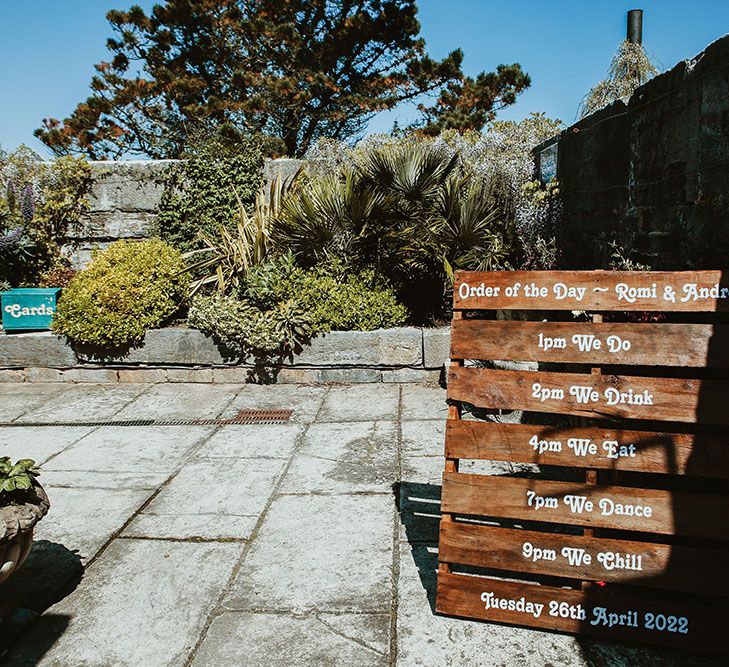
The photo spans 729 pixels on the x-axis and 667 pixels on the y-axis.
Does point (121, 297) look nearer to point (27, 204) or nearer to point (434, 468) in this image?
point (27, 204)

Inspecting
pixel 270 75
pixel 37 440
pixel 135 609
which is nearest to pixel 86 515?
pixel 135 609

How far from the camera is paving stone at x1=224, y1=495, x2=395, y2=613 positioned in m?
2.54

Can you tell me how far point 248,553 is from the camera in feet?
9.57

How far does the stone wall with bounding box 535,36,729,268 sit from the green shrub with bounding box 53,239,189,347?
3.81 m

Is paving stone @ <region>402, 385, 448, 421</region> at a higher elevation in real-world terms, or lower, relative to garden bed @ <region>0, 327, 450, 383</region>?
lower

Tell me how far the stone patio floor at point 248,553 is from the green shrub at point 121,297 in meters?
1.14

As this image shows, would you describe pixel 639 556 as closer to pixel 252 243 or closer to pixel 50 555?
pixel 50 555

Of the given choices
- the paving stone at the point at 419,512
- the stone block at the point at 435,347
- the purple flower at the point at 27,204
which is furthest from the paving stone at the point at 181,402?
the purple flower at the point at 27,204

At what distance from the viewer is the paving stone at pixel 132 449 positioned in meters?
4.01

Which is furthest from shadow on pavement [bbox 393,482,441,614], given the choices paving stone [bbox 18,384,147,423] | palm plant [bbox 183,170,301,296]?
palm plant [bbox 183,170,301,296]

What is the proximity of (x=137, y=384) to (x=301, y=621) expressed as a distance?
417cm

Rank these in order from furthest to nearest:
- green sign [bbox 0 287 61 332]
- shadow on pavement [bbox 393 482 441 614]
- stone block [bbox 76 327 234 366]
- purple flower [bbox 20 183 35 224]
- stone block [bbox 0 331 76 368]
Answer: purple flower [bbox 20 183 35 224], green sign [bbox 0 287 61 332], stone block [bbox 0 331 76 368], stone block [bbox 76 327 234 366], shadow on pavement [bbox 393 482 441 614]

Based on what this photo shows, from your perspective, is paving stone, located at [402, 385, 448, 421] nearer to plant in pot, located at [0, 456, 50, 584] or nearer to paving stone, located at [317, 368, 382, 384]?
paving stone, located at [317, 368, 382, 384]

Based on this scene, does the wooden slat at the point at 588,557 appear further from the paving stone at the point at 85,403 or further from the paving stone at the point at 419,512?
the paving stone at the point at 85,403
